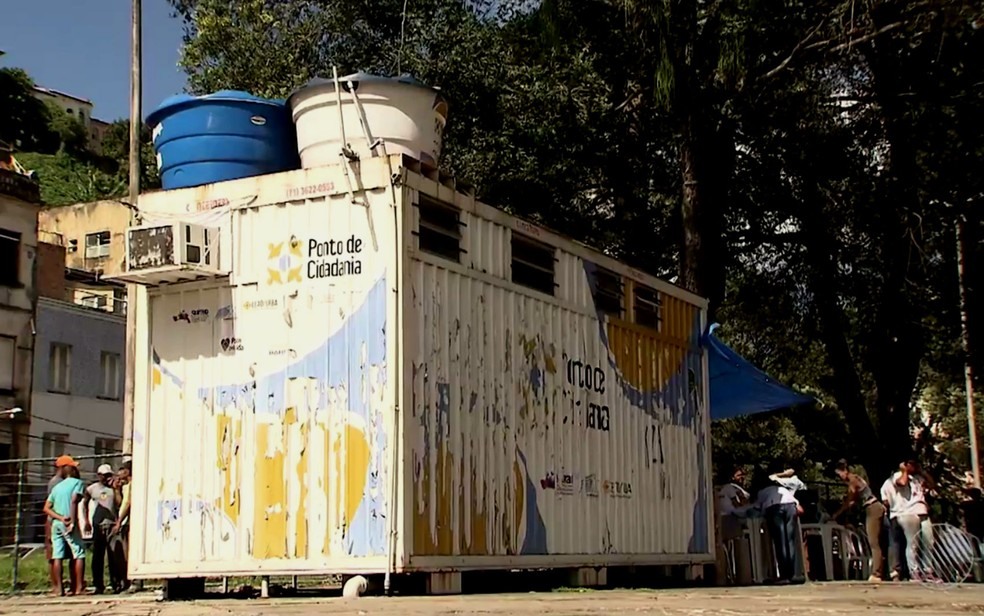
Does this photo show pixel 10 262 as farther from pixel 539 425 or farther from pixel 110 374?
pixel 539 425

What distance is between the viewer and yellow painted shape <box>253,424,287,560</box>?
32.2 ft

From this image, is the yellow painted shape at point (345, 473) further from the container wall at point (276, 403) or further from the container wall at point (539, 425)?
the container wall at point (539, 425)

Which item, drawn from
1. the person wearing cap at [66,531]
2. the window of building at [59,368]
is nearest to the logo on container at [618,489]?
the person wearing cap at [66,531]

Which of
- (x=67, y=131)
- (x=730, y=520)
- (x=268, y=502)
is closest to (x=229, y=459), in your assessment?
(x=268, y=502)

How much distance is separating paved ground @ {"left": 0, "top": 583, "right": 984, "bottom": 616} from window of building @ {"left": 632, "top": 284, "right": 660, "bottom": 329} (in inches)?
138

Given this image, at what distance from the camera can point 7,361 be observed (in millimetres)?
36781

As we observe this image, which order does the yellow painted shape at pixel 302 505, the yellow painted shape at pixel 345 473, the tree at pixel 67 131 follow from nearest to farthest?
the yellow painted shape at pixel 345 473, the yellow painted shape at pixel 302 505, the tree at pixel 67 131

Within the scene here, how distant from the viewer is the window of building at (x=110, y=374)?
42.8 meters

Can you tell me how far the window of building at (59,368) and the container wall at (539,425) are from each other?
A: 3032cm

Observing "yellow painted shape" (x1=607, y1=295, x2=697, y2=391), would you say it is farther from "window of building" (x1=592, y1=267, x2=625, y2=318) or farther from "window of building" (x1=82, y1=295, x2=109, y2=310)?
"window of building" (x1=82, y1=295, x2=109, y2=310)

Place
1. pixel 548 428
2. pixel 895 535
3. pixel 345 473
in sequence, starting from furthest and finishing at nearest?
pixel 895 535 → pixel 548 428 → pixel 345 473

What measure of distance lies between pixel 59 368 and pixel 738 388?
96.2 feet

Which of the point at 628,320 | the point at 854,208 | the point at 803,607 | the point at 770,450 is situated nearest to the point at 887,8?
the point at 854,208

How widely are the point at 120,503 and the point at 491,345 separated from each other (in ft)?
20.0
